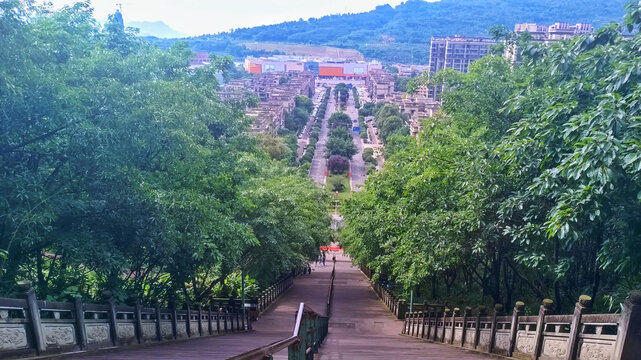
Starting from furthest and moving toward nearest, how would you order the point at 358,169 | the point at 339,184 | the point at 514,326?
the point at 358,169 → the point at 339,184 → the point at 514,326

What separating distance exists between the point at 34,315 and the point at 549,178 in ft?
21.9

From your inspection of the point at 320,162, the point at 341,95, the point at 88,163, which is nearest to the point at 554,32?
the point at 320,162

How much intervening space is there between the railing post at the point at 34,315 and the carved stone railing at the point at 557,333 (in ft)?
21.6

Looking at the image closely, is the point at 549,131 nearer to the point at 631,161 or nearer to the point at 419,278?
the point at 631,161

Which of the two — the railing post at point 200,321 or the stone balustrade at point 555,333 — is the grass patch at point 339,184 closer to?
the railing post at point 200,321

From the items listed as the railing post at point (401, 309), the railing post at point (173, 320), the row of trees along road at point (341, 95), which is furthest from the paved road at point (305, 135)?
the railing post at point (173, 320)

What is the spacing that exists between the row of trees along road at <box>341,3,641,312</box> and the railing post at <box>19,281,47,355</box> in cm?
630

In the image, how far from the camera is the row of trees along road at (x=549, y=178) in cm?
608

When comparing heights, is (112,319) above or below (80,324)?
below

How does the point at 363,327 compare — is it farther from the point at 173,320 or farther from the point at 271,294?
the point at 173,320

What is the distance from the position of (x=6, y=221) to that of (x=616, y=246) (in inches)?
312

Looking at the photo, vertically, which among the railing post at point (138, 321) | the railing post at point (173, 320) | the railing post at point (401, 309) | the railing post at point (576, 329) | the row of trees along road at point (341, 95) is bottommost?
the railing post at point (401, 309)

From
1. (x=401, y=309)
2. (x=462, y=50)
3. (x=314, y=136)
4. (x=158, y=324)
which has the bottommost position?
(x=314, y=136)

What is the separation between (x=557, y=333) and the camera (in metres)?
7.19
